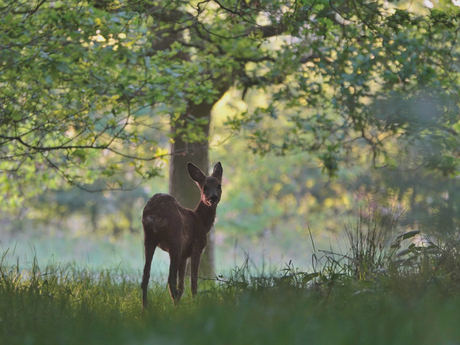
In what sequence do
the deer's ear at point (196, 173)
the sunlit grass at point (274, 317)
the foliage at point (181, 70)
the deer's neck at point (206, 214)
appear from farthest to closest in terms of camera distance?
the foliage at point (181, 70)
the deer's neck at point (206, 214)
the deer's ear at point (196, 173)
the sunlit grass at point (274, 317)

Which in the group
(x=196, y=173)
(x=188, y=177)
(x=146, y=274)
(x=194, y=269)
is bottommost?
(x=146, y=274)

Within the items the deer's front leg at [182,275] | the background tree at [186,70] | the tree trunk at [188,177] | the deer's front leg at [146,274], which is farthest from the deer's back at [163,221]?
the tree trunk at [188,177]

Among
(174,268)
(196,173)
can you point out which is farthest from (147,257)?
(196,173)

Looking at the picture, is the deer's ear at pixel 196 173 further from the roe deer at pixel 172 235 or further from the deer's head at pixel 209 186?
the roe deer at pixel 172 235

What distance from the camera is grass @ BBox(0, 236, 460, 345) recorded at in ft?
11.5

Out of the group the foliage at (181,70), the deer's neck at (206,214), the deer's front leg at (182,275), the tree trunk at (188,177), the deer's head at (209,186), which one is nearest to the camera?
the deer's front leg at (182,275)

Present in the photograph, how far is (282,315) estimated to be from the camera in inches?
156

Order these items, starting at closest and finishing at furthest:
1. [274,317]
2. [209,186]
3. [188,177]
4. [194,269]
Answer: [274,317] < [194,269] < [209,186] < [188,177]

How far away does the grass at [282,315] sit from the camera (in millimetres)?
3490

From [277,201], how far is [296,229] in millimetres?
2105

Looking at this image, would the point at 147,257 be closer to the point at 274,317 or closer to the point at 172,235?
the point at 172,235

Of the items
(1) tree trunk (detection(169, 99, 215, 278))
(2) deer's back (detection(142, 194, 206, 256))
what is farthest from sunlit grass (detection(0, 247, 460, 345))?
(1) tree trunk (detection(169, 99, 215, 278))

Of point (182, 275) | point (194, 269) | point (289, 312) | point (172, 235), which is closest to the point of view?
point (289, 312)

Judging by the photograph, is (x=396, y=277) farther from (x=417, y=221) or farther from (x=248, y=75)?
(x=248, y=75)
